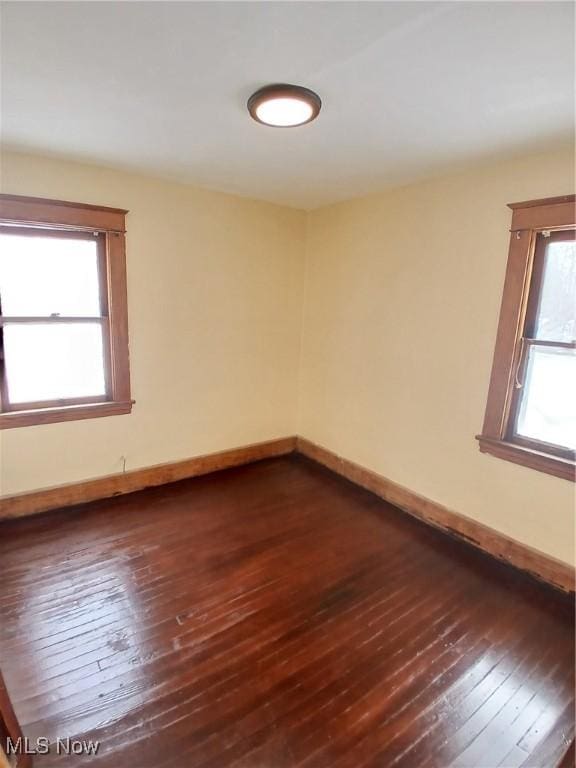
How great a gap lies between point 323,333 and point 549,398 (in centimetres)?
197

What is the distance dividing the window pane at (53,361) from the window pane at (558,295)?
3.02m

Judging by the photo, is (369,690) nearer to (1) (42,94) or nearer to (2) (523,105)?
(2) (523,105)

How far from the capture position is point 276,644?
1897 millimetres

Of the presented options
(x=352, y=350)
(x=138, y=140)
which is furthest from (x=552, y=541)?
(x=138, y=140)

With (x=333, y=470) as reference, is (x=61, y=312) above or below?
above

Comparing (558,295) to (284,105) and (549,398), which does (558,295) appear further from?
(284,105)

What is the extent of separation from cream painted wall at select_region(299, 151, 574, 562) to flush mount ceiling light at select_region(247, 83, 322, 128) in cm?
134

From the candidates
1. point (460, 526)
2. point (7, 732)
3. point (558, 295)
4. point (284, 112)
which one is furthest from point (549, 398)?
point (7, 732)

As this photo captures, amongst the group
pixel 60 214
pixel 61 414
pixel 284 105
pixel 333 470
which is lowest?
pixel 333 470

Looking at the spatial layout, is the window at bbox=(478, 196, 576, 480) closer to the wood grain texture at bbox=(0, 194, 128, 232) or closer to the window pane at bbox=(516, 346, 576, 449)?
the window pane at bbox=(516, 346, 576, 449)

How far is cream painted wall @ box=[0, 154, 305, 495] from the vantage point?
2.86 meters

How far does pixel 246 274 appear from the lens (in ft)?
11.8

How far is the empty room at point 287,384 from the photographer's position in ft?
4.78

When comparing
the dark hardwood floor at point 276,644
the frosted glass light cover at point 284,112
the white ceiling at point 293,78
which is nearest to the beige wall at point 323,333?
the white ceiling at point 293,78
